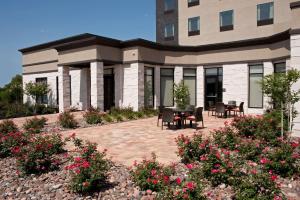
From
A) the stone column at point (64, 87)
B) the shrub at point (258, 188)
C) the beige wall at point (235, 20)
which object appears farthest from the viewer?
the stone column at point (64, 87)

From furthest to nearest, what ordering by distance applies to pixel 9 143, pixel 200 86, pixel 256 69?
1. pixel 200 86
2. pixel 256 69
3. pixel 9 143

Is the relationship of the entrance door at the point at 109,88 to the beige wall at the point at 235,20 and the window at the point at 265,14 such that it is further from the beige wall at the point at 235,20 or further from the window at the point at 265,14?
the window at the point at 265,14

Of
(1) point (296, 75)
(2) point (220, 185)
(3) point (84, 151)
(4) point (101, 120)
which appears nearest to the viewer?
(2) point (220, 185)

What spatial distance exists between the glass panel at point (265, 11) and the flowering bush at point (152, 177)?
19.2m

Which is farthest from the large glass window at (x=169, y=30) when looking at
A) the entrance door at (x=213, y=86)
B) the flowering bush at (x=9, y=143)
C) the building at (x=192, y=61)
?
the flowering bush at (x=9, y=143)

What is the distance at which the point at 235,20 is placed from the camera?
21.9 m

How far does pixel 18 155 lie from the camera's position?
7.00 metres

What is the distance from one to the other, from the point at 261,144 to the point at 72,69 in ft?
64.3

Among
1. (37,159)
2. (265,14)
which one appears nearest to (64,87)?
(37,159)

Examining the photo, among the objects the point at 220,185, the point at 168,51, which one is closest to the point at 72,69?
the point at 168,51

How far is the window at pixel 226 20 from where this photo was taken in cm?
2220

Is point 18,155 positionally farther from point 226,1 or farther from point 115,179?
point 226,1

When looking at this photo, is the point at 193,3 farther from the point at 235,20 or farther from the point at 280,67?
the point at 280,67

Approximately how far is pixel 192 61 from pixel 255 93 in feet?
18.9
